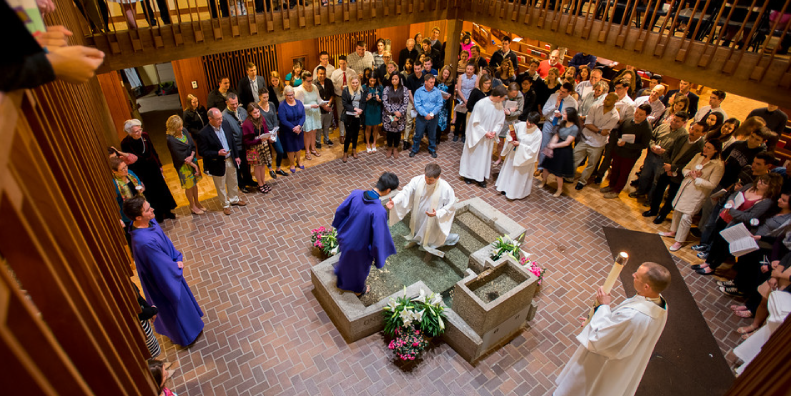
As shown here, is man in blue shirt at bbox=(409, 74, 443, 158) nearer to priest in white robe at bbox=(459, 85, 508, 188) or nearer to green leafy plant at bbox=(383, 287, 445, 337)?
priest in white robe at bbox=(459, 85, 508, 188)

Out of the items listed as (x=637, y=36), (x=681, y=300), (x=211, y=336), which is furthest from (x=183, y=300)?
(x=637, y=36)

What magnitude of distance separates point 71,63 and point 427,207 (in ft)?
16.8

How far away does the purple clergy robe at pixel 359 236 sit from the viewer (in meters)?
5.09

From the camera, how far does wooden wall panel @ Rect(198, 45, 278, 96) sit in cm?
991

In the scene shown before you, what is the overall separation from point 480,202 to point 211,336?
14.6 ft

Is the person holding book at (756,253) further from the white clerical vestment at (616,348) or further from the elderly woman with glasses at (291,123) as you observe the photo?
the elderly woman with glasses at (291,123)

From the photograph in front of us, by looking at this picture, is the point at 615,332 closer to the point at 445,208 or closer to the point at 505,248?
the point at 505,248

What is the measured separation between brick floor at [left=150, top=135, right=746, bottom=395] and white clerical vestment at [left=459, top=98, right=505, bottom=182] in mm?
346

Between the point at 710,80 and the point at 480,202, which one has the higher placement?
the point at 710,80

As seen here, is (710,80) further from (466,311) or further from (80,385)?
(80,385)

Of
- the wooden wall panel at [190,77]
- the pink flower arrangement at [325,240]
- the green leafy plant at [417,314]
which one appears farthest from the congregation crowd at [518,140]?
the green leafy plant at [417,314]

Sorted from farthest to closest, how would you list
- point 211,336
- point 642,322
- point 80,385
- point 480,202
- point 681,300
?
point 480,202, point 681,300, point 211,336, point 642,322, point 80,385

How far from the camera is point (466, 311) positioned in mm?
5301

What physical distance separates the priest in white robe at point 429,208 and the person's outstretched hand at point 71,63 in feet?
15.0
